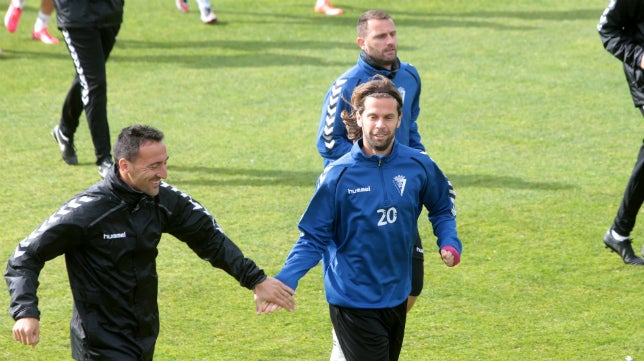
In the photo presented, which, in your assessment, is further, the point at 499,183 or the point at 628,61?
the point at 499,183

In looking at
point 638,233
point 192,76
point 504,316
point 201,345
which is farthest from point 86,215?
point 192,76

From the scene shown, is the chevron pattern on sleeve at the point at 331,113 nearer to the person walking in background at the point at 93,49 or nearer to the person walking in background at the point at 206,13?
the person walking in background at the point at 93,49

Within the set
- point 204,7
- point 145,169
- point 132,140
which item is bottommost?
point 204,7

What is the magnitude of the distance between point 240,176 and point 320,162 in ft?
2.74

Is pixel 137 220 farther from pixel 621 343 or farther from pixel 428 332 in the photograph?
pixel 621 343

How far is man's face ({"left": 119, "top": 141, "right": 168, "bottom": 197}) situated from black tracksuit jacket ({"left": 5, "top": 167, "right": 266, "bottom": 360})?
0.14 feet

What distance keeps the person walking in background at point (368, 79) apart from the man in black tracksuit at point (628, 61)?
184cm

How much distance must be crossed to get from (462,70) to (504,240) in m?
5.69

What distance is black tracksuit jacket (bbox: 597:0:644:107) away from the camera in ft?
27.3

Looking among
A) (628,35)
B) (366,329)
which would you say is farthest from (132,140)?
(628,35)

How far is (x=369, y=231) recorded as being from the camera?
5.88 metres

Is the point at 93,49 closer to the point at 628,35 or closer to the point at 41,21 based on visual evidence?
the point at 628,35

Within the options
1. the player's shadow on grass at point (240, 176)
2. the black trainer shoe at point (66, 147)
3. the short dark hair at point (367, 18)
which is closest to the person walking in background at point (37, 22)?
the black trainer shoe at point (66, 147)

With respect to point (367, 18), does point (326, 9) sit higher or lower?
lower
